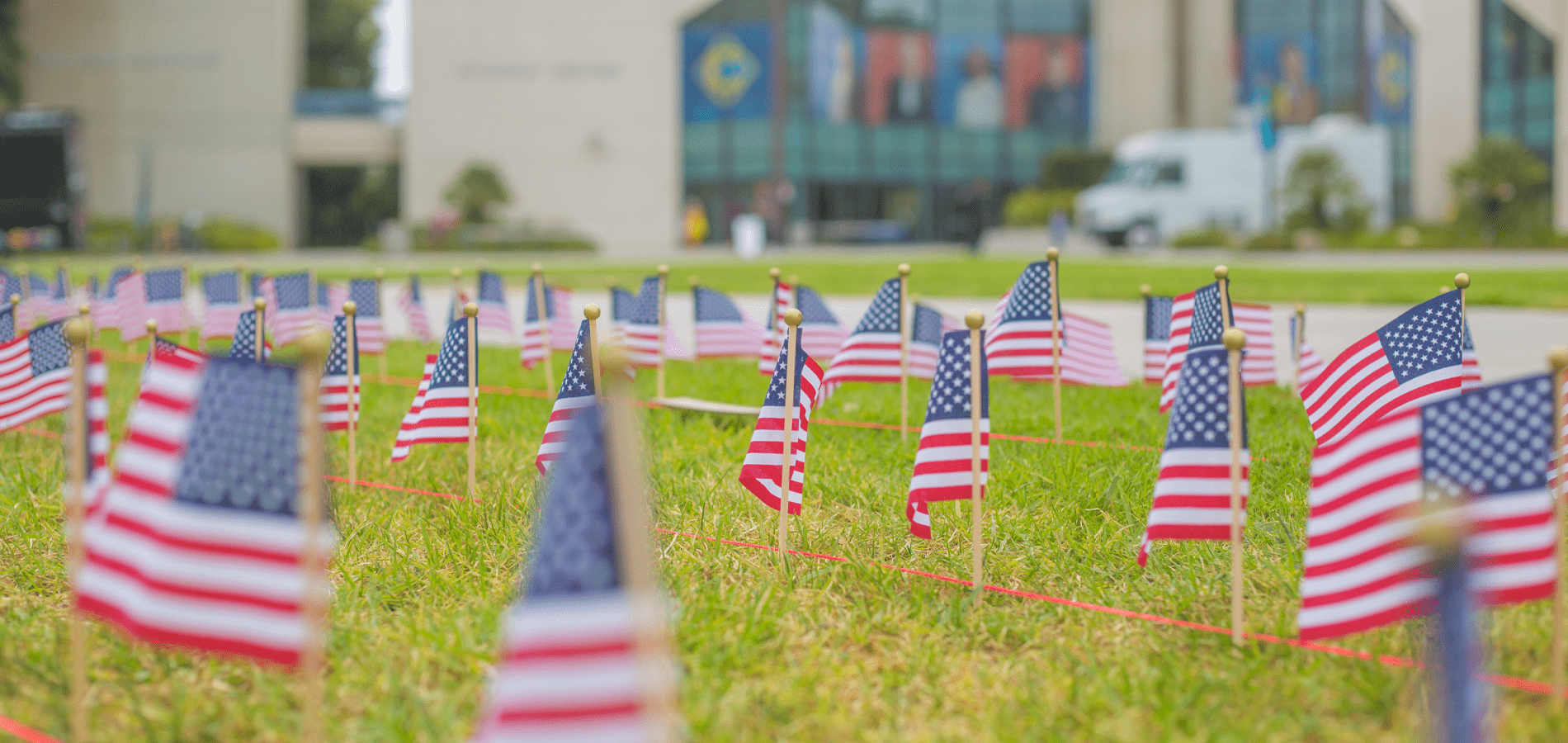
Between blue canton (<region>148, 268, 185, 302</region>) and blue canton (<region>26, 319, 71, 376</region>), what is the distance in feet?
16.3

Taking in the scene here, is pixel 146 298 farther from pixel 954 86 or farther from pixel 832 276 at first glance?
pixel 954 86

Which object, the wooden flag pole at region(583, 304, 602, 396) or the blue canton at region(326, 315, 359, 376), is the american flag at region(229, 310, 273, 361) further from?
the wooden flag pole at region(583, 304, 602, 396)

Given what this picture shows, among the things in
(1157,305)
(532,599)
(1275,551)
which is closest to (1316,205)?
(1157,305)

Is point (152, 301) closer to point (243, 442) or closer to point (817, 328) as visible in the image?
point (817, 328)

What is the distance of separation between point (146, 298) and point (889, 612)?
8008 millimetres

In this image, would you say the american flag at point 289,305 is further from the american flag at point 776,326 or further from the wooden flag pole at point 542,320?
the american flag at point 776,326

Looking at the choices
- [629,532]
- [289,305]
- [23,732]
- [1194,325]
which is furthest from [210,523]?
[289,305]

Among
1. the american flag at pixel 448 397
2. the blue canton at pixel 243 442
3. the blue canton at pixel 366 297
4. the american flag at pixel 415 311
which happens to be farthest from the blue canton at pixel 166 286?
the blue canton at pixel 243 442

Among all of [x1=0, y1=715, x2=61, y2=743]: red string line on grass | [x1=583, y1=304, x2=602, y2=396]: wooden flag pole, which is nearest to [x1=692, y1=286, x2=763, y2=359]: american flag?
[x1=583, y1=304, x2=602, y2=396]: wooden flag pole

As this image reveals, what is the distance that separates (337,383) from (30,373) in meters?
1.14

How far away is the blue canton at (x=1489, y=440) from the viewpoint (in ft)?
9.53

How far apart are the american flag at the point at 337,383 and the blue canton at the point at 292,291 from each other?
3600 mm

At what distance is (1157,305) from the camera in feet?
23.1

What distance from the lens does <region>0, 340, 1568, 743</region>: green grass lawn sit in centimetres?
303
